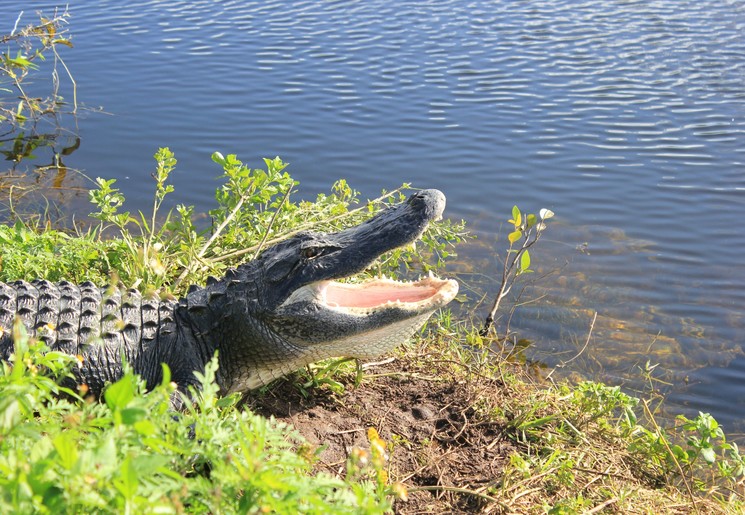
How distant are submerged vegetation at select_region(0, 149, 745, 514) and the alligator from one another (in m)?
0.20

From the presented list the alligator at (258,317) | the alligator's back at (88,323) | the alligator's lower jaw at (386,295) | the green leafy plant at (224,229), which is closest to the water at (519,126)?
the green leafy plant at (224,229)

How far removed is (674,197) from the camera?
23.2ft

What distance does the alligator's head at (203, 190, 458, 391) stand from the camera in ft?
11.1

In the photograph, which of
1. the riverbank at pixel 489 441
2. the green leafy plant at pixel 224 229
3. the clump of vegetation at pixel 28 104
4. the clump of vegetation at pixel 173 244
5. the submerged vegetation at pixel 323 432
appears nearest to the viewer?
the submerged vegetation at pixel 323 432

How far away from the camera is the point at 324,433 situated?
136 inches

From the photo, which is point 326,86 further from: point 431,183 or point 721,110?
point 721,110

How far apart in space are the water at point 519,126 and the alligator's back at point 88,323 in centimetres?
264

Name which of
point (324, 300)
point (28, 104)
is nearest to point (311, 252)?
point (324, 300)

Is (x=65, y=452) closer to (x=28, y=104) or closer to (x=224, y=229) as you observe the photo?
(x=224, y=229)

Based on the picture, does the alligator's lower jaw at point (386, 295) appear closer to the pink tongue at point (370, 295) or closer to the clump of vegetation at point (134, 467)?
the pink tongue at point (370, 295)

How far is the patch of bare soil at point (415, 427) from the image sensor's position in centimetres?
317

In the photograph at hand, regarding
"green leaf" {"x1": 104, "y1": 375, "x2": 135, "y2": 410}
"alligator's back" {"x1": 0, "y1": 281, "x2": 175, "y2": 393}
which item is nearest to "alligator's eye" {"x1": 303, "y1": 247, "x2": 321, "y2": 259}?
"alligator's back" {"x1": 0, "y1": 281, "x2": 175, "y2": 393}

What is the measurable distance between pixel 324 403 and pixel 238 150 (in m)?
4.87

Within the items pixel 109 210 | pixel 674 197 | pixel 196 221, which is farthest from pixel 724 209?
pixel 109 210
